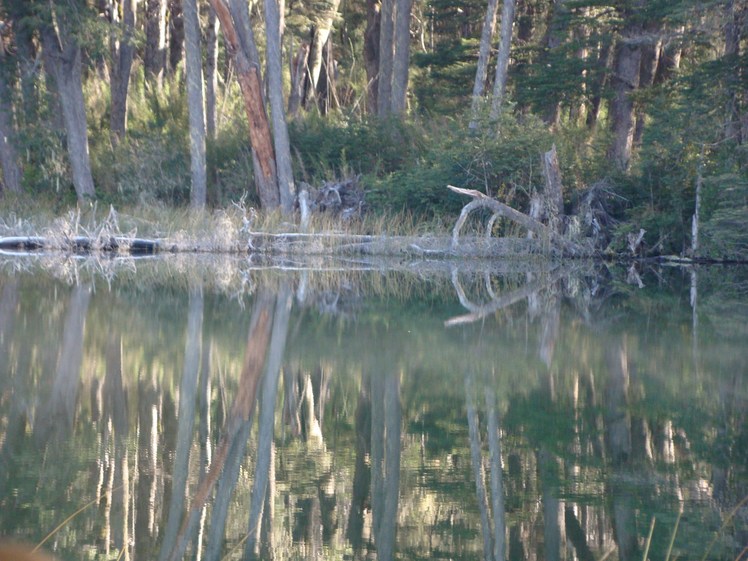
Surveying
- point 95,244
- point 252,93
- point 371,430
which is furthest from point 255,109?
point 371,430

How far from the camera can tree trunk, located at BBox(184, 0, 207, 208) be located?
25.4 meters

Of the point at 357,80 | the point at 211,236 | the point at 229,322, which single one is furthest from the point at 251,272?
the point at 357,80

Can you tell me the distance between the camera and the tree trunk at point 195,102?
25422 millimetres

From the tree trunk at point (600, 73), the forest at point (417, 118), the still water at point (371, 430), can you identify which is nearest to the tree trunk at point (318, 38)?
the forest at point (417, 118)

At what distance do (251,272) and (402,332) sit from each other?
7.68m

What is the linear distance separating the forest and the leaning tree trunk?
0.05 m

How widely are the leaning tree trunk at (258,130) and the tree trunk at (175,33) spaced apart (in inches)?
453

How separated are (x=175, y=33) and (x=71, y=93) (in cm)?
1133

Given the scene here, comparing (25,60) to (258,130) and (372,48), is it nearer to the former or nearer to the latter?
(258,130)

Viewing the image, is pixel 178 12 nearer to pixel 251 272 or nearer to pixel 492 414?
pixel 251 272

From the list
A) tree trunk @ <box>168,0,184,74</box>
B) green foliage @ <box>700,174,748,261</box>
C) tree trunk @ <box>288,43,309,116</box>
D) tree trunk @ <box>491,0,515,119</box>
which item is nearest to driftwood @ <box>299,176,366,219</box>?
tree trunk @ <box>491,0,515,119</box>

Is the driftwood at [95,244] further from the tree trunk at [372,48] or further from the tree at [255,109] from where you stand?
the tree trunk at [372,48]

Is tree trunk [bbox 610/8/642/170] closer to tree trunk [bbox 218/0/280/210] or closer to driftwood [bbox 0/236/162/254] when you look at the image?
tree trunk [bbox 218/0/280/210]

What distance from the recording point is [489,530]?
4910 millimetres
